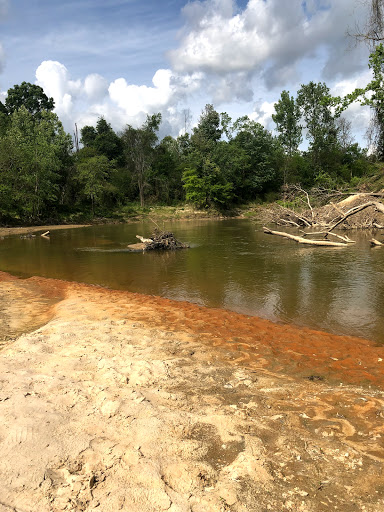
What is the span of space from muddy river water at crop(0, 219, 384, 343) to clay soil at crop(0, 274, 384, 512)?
81.7 inches

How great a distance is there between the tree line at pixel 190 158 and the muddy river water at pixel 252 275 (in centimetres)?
2541

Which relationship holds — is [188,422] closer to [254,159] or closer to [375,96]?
[375,96]

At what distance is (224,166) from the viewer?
54500mm

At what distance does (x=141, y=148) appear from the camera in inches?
2157

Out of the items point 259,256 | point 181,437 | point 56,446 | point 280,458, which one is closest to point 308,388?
point 280,458

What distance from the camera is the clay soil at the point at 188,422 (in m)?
2.63

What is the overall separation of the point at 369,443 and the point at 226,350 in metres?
2.78

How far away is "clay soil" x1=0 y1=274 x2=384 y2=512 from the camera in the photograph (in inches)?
104

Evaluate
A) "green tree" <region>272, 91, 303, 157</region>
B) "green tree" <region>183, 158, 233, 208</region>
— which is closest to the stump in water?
"green tree" <region>183, 158, 233, 208</region>

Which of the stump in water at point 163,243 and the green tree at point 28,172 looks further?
the green tree at point 28,172

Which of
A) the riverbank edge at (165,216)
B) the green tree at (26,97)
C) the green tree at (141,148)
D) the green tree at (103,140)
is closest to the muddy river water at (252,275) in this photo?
the riverbank edge at (165,216)

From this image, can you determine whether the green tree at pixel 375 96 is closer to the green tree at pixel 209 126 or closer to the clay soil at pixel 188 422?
the clay soil at pixel 188 422

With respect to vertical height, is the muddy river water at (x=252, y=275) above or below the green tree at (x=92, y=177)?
below

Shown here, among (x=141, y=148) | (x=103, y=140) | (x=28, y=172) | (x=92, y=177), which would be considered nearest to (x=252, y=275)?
(x=28, y=172)
